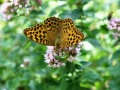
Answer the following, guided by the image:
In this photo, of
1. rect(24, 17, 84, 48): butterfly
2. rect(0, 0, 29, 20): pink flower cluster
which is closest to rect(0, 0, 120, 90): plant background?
rect(0, 0, 29, 20): pink flower cluster

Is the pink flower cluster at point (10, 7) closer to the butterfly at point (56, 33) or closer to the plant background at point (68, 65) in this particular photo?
the plant background at point (68, 65)

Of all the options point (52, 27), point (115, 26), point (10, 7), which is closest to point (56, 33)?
point (52, 27)

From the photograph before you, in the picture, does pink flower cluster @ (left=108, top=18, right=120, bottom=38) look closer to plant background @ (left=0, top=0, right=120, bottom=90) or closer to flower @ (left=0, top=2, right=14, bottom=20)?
plant background @ (left=0, top=0, right=120, bottom=90)

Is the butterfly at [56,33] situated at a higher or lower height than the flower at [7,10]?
lower

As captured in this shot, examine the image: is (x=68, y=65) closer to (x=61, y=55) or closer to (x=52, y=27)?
(x=61, y=55)

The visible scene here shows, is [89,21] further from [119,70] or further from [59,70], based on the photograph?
[59,70]

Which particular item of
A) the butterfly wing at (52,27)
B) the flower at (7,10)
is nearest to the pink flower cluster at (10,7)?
the flower at (7,10)
